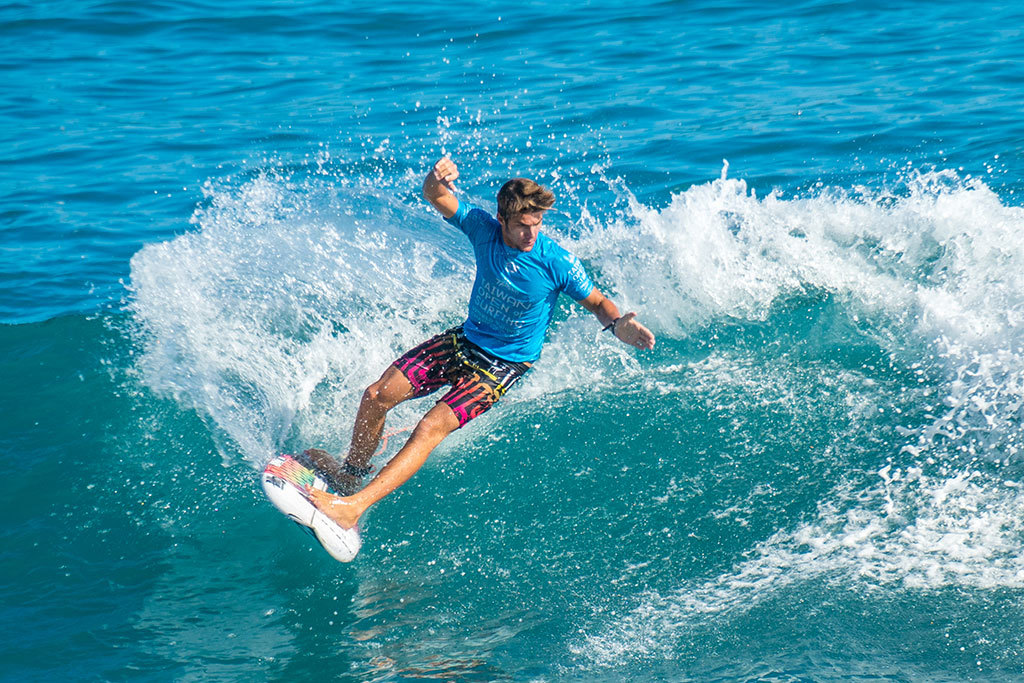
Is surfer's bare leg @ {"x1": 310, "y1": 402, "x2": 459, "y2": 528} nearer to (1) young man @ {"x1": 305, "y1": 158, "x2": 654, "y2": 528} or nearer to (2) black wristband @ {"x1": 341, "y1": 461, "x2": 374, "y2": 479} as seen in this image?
(1) young man @ {"x1": 305, "y1": 158, "x2": 654, "y2": 528}

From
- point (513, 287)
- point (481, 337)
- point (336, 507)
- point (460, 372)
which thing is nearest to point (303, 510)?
point (336, 507)

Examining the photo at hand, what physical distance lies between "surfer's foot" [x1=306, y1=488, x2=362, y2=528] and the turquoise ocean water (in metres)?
0.49

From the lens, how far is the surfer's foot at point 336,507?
5.73m

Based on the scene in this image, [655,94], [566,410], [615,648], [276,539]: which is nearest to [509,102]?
[655,94]

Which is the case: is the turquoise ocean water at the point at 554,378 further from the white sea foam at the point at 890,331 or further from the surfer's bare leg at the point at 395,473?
the surfer's bare leg at the point at 395,473

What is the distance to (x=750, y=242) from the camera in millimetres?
9438

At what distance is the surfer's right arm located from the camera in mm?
6133

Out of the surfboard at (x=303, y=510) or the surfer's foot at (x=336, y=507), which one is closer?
the surfboard at (x=303, y=510)

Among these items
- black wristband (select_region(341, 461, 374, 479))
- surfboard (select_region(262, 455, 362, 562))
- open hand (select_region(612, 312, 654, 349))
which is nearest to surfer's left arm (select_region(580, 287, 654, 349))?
open hand (select_region(612, 312, 654, 349))

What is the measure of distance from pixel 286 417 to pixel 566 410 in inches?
83.3

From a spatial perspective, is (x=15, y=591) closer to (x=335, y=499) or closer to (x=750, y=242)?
(x=335, y=499)

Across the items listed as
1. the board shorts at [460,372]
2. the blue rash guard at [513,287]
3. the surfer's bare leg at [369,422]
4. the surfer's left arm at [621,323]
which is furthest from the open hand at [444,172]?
the surfer's bare leg at [369,422]

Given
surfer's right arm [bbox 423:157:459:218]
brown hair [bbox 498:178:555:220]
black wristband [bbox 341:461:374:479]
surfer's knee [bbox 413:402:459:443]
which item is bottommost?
black wristband [bbox 341:461:374:479]

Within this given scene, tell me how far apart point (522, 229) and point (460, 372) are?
40.4 inches
